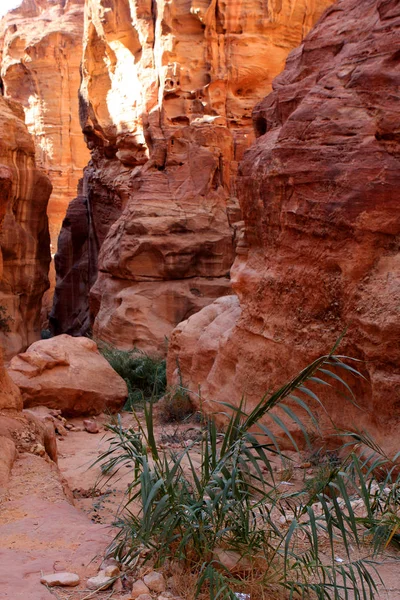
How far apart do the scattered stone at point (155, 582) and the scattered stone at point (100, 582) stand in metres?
0.14

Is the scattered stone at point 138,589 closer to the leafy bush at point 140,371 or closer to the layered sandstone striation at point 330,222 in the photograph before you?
the layered sandstone striation at point 330,222

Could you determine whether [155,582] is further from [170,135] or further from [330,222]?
[170,135]

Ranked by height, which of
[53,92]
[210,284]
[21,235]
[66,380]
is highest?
[53,92]

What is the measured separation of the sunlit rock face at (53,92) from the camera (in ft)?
98.4

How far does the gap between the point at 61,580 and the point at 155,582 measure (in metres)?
0.37

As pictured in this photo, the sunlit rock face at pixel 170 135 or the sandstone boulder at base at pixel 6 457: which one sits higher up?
the sunlit rock face at pixel 170 135

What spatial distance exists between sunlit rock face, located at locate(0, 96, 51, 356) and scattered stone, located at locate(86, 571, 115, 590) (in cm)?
1353

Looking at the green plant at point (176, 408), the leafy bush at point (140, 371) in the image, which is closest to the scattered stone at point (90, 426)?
the green plant at point (176, 408)

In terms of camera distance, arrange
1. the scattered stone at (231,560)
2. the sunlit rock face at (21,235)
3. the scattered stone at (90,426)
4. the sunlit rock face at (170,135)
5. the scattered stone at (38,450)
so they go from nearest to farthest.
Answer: the scattered stone at (231,560)
the scattered stone at (38,450)
the scattered stone at (90,426)
the sunlit rock face at (170,135)
the sunlit rock face at (21,235)

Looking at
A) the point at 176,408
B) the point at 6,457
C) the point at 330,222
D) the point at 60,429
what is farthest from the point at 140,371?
the point at 6,457

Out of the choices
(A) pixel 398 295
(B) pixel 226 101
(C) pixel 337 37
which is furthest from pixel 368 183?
(B) pixel 226 101

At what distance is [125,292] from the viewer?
40.9ft

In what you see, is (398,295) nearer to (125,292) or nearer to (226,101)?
(125,292)

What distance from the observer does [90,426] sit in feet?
21.5
